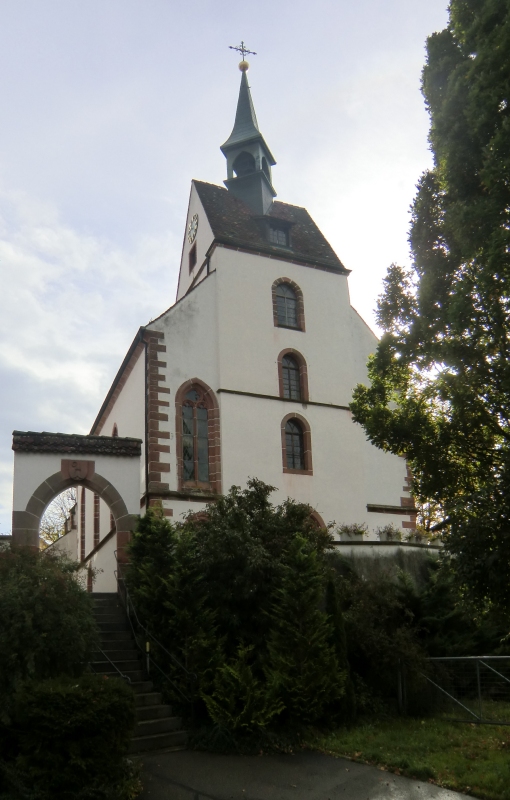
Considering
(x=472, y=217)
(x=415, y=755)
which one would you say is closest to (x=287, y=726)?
(x=415, y=755)

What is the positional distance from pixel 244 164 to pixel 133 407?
11333mm

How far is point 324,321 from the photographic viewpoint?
24344 millimetres

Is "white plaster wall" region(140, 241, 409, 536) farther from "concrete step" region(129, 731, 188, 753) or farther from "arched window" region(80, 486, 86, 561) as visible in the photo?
"arched window" region(80, 486, 86, 561)

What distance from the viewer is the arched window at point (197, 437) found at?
20.3 m

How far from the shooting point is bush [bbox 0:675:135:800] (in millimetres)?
7680

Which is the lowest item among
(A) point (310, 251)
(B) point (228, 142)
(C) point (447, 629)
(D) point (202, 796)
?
(D) point (202, 796)

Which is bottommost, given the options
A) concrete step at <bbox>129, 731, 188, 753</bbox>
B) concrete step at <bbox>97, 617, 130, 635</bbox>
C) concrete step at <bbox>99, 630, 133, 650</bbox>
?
concrete step at <bbox>129, 731, 188, 753</bbox>

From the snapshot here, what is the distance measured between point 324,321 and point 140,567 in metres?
13.0

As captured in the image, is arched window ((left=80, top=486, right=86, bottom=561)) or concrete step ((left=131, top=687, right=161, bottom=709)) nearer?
concrete step ((left=131, top=687, right=161, bottom=709))

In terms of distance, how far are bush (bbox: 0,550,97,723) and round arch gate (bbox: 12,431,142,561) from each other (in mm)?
6358

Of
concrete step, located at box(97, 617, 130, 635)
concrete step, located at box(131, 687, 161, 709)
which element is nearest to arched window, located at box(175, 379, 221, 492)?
concrete step, located at box(97, 617, 130, 635)

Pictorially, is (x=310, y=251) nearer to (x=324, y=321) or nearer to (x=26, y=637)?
(x=324, y=321)

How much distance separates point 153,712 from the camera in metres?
10.9

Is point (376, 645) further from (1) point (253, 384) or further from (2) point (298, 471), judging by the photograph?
(1) point (253, 384)
